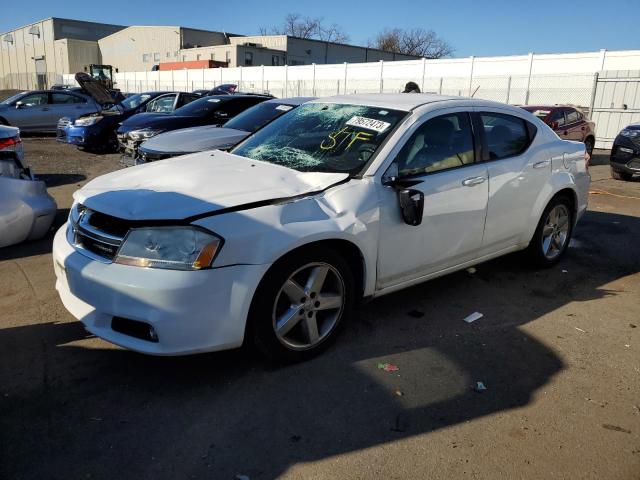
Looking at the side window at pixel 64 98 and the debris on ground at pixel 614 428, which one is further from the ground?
the side window at pixel 64 98

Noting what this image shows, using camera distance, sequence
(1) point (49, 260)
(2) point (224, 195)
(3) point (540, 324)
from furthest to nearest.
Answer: (1) point (49, 260)
(3) point (540, 324)
(2) point (224, 195)

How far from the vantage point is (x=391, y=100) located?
165 inches

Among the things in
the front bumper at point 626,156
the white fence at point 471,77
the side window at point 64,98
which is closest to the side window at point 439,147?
the front bumper at point 626,156

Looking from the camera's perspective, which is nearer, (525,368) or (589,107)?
(525,368)

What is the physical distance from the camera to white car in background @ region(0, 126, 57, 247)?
5258mm

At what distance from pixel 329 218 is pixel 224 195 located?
2.09 ft

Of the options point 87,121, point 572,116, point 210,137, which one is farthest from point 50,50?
point 210,137

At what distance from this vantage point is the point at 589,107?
19641 millimetres

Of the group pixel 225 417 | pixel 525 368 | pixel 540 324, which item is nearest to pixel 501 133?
pixel 540 324

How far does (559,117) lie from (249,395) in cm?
1309

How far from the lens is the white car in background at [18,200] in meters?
5.26

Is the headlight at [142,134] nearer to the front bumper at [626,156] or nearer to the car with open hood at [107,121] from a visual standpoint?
the car with open hood at [107,121]

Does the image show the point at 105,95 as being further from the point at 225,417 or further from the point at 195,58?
the point at 195,58

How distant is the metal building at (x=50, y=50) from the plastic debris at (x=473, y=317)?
73798 millimetres
